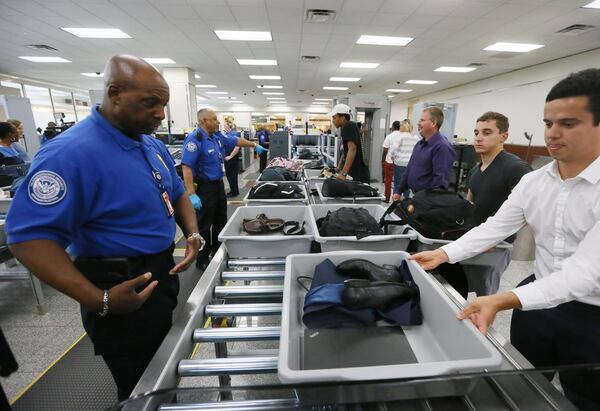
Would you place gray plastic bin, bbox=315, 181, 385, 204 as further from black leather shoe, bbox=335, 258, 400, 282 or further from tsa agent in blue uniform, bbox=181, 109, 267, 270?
tsa agent in blue uniform, bbox=181, 109, 267, 270

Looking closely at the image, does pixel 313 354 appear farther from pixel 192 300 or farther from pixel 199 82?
pixel 199 82

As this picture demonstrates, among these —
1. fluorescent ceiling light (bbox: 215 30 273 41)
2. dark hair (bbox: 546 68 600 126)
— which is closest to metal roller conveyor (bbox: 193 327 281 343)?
dark hair (bbox: 546 68 600 126)

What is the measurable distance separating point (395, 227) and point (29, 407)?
7.74 ft

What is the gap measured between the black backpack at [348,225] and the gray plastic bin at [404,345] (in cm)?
31

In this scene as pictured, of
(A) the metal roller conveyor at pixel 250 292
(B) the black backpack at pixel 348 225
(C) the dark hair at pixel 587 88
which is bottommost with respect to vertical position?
(A) the metal roller conveyor at pixel 250 292

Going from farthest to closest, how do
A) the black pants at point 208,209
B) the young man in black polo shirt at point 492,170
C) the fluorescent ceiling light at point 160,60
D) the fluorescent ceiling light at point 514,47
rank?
the fluorescent ceiling light at point 160,60 < the fluorescent ceiling light at point 514,47 < the black pants at point 208,209 < the young man in black polo shirt at point 492,170

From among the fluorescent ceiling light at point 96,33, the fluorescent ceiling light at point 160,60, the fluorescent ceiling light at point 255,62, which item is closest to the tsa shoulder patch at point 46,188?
the fluorescent ceiling light at point 96,33

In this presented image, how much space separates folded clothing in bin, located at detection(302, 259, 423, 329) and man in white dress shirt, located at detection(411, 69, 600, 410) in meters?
0.17

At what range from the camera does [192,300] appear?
1000 mm

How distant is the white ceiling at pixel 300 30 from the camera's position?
4.70 m

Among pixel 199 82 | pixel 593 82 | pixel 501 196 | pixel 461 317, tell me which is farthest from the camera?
pixel 199 82

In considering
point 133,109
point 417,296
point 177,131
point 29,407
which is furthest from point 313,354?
point 177,131

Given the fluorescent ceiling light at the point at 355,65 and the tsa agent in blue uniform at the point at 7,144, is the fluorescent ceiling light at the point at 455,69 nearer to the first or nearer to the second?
the fluorescent ceiling light at the point at 355,65

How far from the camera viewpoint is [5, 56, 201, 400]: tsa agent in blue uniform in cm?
79
